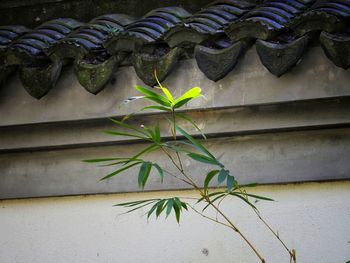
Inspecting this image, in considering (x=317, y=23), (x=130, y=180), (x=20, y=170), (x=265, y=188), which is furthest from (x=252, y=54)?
(x=20, y=170)

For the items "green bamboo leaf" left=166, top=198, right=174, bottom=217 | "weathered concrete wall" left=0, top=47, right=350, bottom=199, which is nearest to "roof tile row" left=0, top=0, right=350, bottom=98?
"weathered concrete wall" left=0, top=47, right=350, bottom=199

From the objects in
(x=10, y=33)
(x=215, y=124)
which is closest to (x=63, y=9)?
(x=10, y=33)

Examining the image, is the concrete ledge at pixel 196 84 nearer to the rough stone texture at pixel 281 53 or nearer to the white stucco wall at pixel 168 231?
the rough stone texture at pixel 281 53

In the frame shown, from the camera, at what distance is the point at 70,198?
3.72 m

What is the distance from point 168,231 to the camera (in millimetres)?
3525

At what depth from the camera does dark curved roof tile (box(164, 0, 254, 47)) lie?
3260 millimetres

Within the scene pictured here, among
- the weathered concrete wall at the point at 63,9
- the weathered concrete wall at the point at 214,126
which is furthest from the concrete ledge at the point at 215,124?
the weathered concrete wall at the point at 63,9

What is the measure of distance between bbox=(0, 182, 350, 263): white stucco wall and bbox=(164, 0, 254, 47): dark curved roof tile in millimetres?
677

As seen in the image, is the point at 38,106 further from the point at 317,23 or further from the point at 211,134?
the point at 317,23

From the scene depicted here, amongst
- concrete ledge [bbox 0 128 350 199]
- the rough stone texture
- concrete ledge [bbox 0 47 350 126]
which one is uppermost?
the rough stone texture

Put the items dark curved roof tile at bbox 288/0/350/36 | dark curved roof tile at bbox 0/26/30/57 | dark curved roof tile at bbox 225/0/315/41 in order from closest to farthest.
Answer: dark curved roof tile at bbox 288/0/350/36 < dark curved roof tile at bbox 225/0/315/41 < dark curved roof tile at bbox 0/26/30/57

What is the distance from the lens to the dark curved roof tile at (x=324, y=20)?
3.03 m

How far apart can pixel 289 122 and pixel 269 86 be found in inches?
6.8

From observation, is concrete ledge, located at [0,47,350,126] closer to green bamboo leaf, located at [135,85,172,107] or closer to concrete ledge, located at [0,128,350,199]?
concrete ledge, located at [0,128,350,199]
